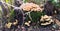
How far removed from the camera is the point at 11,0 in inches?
103

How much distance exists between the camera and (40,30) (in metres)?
2.35

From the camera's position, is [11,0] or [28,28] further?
[11,0]

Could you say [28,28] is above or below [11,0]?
below

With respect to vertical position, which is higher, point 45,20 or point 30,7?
point 30,7

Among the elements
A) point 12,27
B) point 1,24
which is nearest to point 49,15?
point 12,27

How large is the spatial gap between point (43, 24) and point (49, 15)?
11.2 inches

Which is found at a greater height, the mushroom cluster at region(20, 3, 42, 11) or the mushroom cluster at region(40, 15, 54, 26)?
the mushroom cluster at region(20, 3, 42, 11)

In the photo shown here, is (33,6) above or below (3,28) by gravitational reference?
above

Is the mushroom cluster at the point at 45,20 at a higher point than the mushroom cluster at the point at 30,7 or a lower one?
lower

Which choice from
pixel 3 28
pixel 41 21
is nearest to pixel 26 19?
pixel 41 21

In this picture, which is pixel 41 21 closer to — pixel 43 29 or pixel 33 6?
pixel 43 29

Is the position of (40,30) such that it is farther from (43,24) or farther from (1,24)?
(1,24)

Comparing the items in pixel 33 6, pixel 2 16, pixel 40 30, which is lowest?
pixel 40 30

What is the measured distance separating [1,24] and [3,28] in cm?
10
